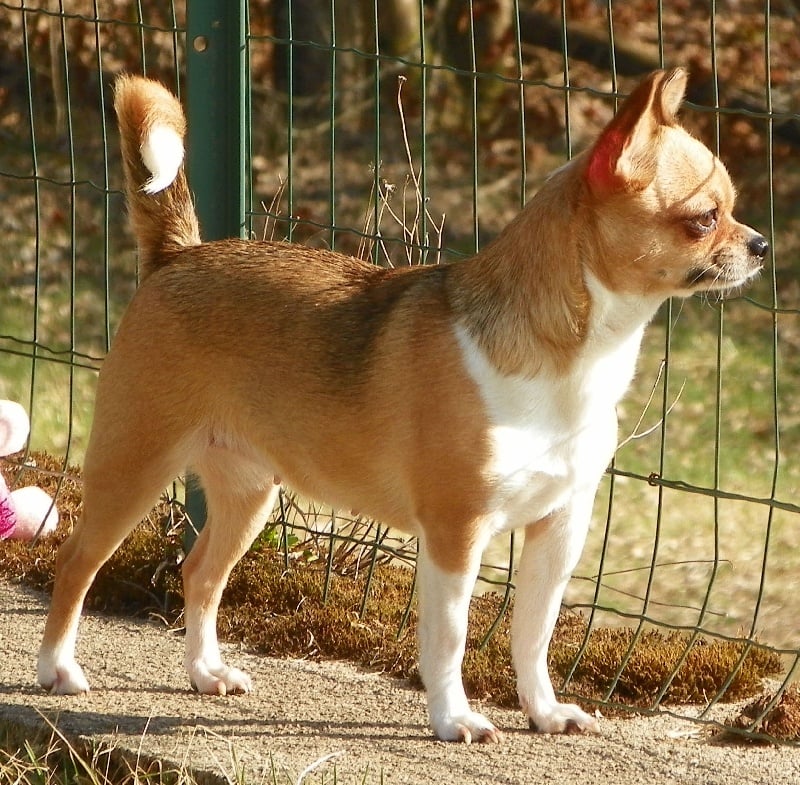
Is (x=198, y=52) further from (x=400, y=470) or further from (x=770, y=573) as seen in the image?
(x=770, y=573)

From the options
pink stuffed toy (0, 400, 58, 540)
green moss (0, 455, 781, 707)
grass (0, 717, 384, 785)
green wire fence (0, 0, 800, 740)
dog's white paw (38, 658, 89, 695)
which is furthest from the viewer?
green wire fence (0, 0, 800, 740)

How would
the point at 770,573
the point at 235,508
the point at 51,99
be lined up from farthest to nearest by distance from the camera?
the point at 51,99 < the point at 770,573 < the point at 235,508

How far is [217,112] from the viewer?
470cm

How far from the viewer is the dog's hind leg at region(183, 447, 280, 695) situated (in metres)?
4.21

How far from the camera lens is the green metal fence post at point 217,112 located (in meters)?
4.66

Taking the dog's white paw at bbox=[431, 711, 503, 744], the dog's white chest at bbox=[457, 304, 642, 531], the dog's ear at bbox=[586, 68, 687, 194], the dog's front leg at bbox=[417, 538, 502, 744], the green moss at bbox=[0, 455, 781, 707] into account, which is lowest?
the green moss at bbox=[0, 455, 781, 707]

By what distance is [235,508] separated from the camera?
4234mm

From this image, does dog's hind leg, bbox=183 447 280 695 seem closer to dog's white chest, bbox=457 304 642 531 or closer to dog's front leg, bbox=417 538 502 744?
dog's front leg, bbox=417 538 502 744

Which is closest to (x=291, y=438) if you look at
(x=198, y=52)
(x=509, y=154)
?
(x=198, y=52)

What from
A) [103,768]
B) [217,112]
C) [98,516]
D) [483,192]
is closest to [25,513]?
[98,516]

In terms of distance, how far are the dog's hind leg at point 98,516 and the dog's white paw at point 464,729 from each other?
985 mm

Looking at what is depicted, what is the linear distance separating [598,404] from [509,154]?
826 centimetres

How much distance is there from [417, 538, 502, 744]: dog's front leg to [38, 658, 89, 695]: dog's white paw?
3.42 ft

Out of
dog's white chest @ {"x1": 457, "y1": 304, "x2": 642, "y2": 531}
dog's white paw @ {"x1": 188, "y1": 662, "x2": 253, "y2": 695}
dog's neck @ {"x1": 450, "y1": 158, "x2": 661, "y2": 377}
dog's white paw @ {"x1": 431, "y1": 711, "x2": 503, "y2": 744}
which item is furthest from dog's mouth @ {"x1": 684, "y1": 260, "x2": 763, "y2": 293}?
dog's white paw @ {"x1": 188, "y1": 662, "x2": 253, "y2": 695}
